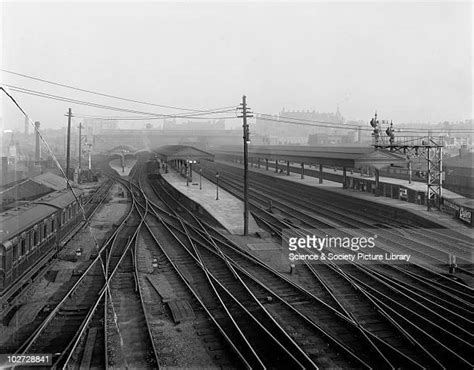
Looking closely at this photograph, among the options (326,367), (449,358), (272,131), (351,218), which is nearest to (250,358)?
(326,367)

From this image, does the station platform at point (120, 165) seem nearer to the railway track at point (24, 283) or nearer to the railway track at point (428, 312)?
the railway track at point (24, 283)

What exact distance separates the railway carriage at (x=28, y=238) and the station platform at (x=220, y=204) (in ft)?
30.1

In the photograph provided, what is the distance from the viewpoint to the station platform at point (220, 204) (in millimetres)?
23547

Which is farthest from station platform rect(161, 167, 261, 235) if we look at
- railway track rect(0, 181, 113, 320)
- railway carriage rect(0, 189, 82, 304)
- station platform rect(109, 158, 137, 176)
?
station platform rect(109, 158, 137, 176)

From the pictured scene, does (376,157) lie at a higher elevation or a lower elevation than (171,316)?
higher

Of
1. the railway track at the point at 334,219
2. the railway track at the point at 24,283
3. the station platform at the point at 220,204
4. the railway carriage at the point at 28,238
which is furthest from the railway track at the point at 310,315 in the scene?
the station platform at the point at 220,204

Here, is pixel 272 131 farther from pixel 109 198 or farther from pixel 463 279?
pixel 463 279

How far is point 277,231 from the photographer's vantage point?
22.0 meters

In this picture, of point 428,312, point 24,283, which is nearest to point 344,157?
point 428,312

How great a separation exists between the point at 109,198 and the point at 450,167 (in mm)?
34688

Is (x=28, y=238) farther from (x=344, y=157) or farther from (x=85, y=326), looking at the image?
(x=344, y=157)
